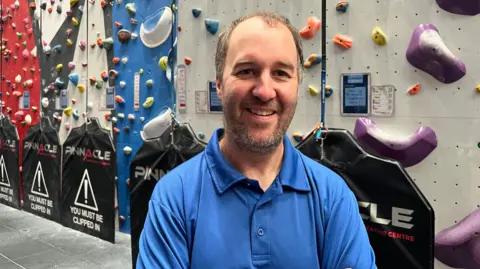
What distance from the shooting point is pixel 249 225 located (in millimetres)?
976

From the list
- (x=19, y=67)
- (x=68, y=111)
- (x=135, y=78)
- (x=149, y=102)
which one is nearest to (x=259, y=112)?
(x=149, y=102)

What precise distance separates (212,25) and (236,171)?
1.70m

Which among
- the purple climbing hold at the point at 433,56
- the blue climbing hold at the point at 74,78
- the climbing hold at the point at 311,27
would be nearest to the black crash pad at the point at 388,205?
the purple climbing hold at the point at 433,56

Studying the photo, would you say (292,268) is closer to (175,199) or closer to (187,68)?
(175,199)

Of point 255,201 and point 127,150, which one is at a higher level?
point 255,201

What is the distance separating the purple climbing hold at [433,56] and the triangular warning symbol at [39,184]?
3.61 metres

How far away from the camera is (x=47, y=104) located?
429cm

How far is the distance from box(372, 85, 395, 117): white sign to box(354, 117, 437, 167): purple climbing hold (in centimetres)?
6

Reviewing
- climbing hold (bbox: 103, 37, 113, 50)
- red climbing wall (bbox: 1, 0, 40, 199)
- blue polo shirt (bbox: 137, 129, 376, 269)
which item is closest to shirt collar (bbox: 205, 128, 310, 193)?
blue polo shirt (bbox: 137, 129, 376, 269)

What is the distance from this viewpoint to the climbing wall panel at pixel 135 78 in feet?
10.6

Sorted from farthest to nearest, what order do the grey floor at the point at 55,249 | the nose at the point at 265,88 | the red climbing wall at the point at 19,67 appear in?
the red climbing wall at the point at 19,67, the grey floor at the point at 55,249, the nose at the point at 265,88

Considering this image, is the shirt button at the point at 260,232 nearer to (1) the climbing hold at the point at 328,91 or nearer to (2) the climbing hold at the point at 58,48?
(1) the climbing hold at the point at 328,91

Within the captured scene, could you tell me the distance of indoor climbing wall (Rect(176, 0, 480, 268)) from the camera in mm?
1746

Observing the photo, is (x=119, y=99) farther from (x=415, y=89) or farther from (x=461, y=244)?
(x=461, y=244)
